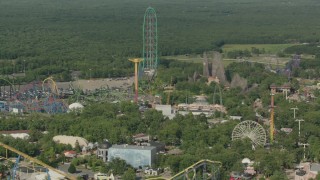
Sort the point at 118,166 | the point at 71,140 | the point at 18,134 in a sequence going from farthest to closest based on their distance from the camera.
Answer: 1. the point at 18,134
2. the point at 71,140
3. the point at 118,166

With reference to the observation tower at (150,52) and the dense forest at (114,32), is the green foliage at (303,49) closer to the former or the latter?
the dense forest at (114,32)

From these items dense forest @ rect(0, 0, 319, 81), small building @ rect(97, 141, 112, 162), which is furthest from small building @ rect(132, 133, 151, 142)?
dense forest @ rect(0, 0, 319, 81)

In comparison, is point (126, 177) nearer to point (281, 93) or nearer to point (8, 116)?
point (8, 116)

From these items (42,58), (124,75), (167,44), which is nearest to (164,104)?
(124,75)

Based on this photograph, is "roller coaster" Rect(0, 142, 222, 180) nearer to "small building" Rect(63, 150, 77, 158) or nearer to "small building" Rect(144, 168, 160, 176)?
"small building" Rect(144, 168, 160, 176)

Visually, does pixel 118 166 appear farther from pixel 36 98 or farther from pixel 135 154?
pixel 36 98

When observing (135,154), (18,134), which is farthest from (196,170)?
(18,134)
